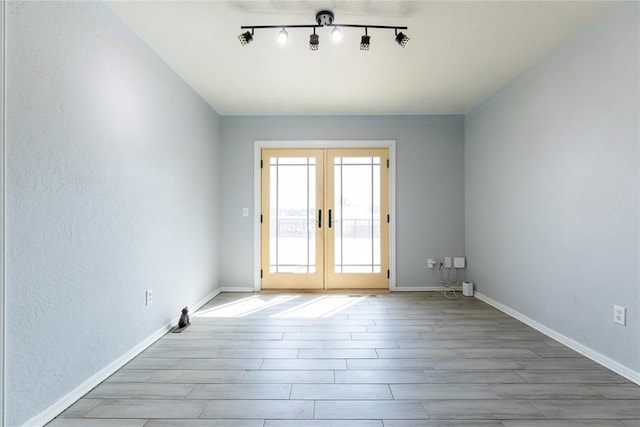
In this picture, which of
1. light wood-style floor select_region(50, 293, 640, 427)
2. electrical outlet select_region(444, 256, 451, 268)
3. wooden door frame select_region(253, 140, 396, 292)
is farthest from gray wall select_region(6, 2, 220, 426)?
electrical outlet select_region(444, 256, 451, 268)

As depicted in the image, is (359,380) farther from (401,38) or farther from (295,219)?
(295,219)

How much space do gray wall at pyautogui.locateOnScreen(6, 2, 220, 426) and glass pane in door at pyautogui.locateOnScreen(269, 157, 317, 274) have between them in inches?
60.3

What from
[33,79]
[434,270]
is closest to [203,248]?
[33,79]

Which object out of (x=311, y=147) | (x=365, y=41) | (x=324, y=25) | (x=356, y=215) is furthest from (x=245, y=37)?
(x=356, y=215)

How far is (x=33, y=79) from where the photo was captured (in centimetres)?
157

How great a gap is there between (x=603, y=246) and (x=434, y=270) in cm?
222

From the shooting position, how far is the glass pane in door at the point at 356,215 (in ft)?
14.3

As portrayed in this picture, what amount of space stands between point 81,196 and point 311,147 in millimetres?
2892

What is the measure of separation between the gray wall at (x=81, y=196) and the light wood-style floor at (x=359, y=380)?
1.05 ft

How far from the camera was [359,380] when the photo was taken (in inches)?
79.0

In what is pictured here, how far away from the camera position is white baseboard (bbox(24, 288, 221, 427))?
160 centimetres

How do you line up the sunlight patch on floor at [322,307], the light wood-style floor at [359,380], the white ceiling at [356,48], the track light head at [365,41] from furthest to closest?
the sunlight patch on floor at [322,307] < the track light head at [365,41] < the white ceiling at [356,48] < the light wood-style floor at [359,380]

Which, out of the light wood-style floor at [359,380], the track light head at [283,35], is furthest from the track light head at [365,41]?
the light wood-style floor at [359,380]

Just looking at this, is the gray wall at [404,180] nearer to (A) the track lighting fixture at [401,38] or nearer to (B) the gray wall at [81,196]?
(B) the gray wall at [81,196]
